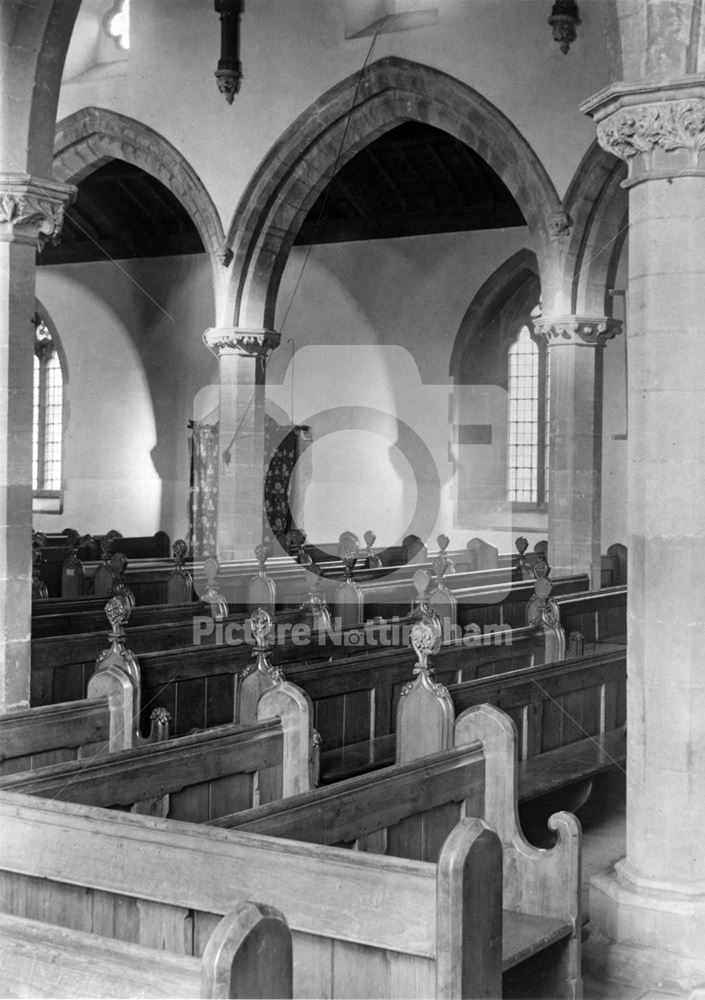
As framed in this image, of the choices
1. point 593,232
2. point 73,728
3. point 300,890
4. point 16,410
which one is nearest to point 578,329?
point 593,232

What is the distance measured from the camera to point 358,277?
1680 cm

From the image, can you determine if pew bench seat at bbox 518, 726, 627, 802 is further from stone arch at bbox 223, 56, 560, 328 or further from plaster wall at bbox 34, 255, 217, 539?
plaster wall at bbox 34, 255, 217, 539

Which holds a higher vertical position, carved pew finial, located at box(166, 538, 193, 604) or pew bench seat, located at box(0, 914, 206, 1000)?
carved pew finial, located at box(166, 538, 193, 604)

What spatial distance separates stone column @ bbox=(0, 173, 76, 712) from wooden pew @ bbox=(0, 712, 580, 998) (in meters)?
2.83

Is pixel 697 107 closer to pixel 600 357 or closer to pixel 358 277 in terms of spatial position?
pixel 600 357

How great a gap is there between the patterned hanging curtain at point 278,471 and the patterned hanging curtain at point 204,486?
1065 millimetres

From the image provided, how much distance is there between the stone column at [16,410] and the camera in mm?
5992

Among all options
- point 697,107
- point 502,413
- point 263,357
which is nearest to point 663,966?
point 697,107

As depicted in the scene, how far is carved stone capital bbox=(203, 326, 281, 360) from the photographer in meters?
12.4

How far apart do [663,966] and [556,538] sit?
737 centimetres

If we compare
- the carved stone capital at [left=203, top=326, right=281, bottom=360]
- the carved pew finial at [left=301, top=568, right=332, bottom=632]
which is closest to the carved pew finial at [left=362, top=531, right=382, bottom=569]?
the carved stone capital at [left=203, top=326, right=281, bottom=360]

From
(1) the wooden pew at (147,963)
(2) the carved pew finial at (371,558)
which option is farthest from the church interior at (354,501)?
(2) the carved pew finial at (371,558)

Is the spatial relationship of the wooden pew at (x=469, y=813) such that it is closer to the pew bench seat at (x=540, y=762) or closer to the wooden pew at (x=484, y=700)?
the wooden pew at (x=484, y=700)

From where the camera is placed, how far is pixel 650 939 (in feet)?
14.2
